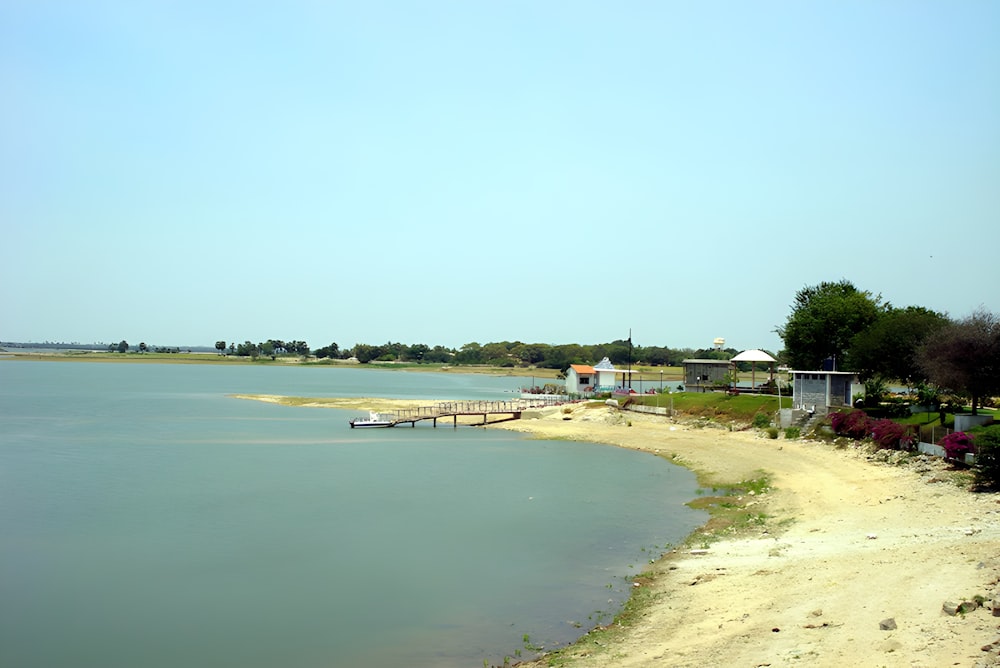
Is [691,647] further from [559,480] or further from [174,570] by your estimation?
[559,480]

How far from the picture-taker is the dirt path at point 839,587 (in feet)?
35.9

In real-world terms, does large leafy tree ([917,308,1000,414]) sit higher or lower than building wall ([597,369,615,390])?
higher

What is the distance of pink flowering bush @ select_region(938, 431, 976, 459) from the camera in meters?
24.4

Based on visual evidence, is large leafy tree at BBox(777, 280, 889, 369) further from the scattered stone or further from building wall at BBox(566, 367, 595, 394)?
the scattered stone

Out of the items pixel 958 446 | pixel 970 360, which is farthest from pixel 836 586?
pixel 970 360

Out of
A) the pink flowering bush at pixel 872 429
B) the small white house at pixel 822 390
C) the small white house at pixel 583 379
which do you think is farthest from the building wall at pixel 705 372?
the pink flowering bush at pixel 872 429

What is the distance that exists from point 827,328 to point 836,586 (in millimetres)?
42946

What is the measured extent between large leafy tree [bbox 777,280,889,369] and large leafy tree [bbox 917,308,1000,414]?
854 inches

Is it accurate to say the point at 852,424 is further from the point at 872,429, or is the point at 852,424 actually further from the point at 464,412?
the point at 464,412

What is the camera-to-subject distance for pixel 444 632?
15.2 m

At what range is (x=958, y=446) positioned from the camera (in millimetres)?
24531

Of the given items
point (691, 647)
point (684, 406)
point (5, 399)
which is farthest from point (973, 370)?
point (5, 399)

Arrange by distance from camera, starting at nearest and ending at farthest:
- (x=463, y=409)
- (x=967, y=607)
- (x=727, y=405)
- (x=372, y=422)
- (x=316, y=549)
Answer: (x=967, y=607), (x=316, y=549), (x=727, y=405), (x=372, y=422), (x=463, y=409)

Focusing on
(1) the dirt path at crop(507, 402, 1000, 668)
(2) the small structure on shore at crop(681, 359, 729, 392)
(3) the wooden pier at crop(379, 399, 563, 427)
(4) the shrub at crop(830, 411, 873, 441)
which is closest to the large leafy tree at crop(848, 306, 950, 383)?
(4) the shrub at crop(830, 411, 873, 441)
